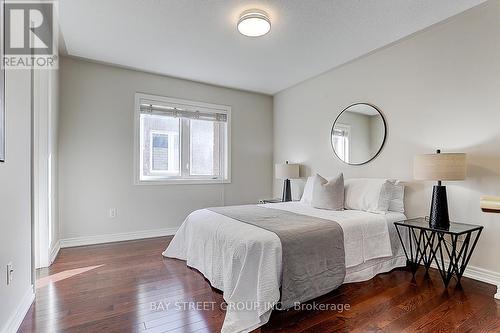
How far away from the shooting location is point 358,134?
3.58 metres

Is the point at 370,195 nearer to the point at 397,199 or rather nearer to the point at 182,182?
the point at 397,199

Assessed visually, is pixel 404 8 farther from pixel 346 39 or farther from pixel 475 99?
pixel 475 99

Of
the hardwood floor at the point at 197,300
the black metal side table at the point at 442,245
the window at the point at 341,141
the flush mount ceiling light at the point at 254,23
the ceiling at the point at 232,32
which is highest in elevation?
the ceiling at the point at 232,32

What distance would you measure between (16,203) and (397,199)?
3.41m

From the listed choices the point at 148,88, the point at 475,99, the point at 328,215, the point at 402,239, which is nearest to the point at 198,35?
Answer: the point at 148,88

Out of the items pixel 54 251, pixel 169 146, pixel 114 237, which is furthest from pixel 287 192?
pixel 54 251

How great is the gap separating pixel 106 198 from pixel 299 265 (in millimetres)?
2969

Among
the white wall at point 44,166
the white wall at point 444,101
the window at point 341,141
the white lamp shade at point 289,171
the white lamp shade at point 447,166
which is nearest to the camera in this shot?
the white lamp shade at point 447,166

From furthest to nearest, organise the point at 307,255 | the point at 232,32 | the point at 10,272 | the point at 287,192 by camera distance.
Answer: the point at 287,192 < the point at 232,32 < the point at 307,255 < the point at 10,272

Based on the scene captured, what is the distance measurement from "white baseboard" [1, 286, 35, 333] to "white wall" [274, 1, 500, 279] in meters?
3.53

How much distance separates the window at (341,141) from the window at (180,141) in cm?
183

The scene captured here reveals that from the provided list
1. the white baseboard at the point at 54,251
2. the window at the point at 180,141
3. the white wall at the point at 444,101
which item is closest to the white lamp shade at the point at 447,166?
the white wall at the point at 444,101

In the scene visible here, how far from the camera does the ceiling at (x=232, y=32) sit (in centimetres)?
246

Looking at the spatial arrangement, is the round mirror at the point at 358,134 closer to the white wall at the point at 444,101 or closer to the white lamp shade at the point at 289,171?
the white wall at the point at 444,101
